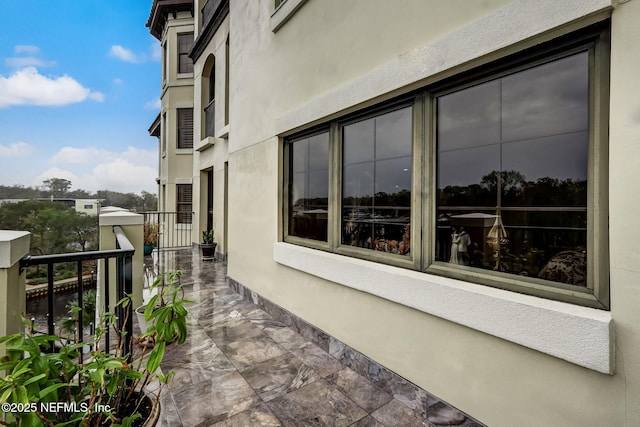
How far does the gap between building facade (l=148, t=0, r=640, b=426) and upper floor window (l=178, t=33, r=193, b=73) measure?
9695mm

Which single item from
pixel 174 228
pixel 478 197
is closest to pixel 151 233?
pixel 174 228

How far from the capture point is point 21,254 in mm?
1708

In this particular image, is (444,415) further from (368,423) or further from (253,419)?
(253,419)

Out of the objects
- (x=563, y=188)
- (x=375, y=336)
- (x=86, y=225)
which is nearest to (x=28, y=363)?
(x=375, y=336)

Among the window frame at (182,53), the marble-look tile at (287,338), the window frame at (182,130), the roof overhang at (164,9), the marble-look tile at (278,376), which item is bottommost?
the marble-look tile at (278,376)

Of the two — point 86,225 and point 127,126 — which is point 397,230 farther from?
point 127,126

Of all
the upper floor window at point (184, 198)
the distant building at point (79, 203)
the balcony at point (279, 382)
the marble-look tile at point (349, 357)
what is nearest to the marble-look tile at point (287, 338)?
the balcony at point (279, 382)

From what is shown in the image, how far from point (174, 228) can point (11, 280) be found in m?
9.44

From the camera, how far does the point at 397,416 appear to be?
2.09 meters

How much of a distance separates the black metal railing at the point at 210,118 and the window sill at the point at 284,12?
490 centimetres

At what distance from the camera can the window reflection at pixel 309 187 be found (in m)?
3.29

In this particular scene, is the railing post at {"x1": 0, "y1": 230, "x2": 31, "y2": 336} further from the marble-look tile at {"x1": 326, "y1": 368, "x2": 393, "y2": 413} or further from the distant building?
the distant building

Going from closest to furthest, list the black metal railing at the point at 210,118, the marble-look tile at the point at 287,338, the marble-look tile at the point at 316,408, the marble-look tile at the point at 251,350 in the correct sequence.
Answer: the marble-look tile at the point at 316,408 < the marble-look tile at the point at 251,350 < the marble-look tile at the point at 287,338 < the black metal railing at the point at 210,118

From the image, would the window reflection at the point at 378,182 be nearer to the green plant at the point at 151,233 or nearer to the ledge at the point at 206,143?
the ledge at the point at 206,143
